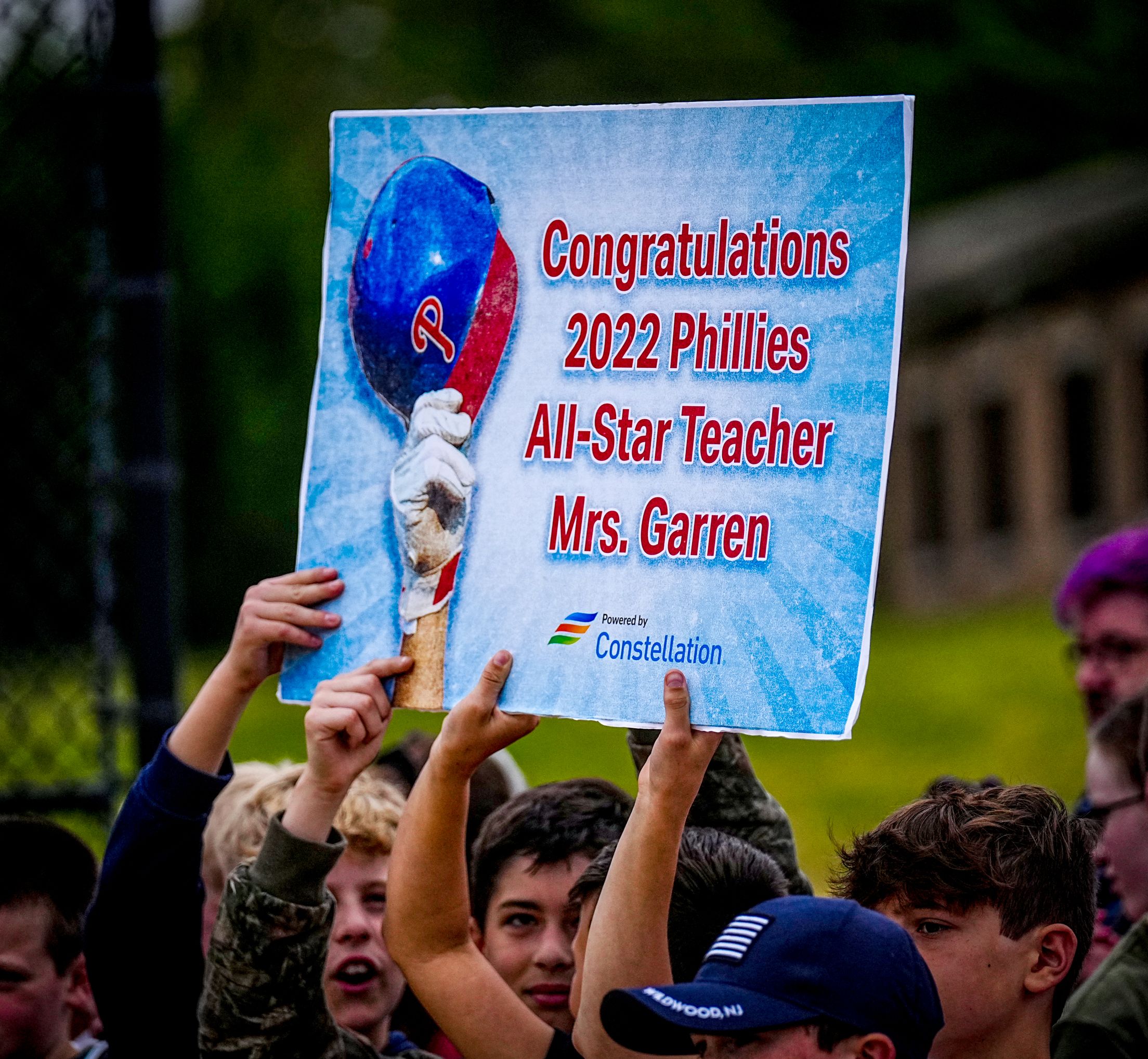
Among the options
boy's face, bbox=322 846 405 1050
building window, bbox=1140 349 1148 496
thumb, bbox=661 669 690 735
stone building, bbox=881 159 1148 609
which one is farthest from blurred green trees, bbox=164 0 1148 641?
thumb, bbox=661 669 690 735

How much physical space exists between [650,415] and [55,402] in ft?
6.61

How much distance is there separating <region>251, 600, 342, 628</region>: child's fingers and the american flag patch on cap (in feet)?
2.43

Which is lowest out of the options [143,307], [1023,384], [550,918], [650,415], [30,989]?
[30,989]

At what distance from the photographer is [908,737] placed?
41.2 feet

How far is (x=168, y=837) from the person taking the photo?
2430 millimetres

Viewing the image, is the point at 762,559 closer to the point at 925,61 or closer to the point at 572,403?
the point at 572,403

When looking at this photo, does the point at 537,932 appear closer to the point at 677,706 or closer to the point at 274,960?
the point at 274,960

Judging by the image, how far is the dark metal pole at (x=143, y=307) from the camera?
3416 millimetres

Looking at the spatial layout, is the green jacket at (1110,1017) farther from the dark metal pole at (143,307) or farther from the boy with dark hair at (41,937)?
the dark metal pole at (143,307)

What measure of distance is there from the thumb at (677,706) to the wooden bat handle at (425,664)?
36cm

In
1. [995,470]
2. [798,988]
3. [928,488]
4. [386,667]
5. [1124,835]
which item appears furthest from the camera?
[928,488]

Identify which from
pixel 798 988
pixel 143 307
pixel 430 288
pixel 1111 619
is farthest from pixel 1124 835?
pixel 143 307

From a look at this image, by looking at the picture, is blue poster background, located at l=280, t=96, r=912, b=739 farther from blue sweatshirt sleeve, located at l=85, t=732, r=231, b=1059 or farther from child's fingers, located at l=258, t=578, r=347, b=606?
blue sweatshirt sleeve, located at l=85, t=732, r=231, b=1059

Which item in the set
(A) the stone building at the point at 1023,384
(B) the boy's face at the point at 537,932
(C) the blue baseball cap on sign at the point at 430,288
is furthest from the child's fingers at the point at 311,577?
(A) the stone building at the point at 1023,384
